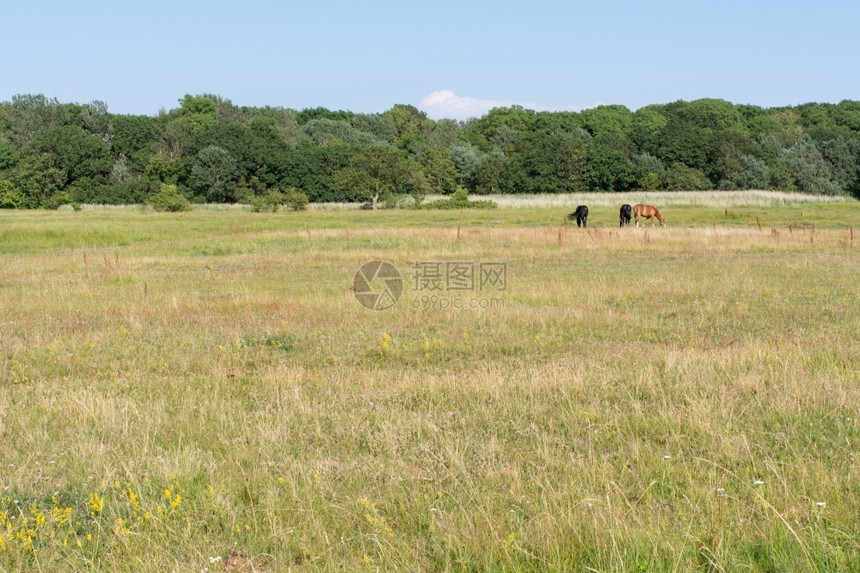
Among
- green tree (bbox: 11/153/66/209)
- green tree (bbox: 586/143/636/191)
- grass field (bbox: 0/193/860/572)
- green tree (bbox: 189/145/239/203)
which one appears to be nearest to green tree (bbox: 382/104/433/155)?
green tree (bbox: 586/143/636/191)

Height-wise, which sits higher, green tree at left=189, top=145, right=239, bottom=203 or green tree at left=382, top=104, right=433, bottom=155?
green tree at left=382, top=104, right=433, bottom=155

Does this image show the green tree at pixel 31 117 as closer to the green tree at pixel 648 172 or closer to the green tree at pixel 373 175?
the green tree at pixel 373 175

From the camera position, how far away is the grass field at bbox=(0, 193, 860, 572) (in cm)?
422

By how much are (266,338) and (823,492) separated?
8.02 m

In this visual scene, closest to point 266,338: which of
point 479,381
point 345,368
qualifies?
point 345,368

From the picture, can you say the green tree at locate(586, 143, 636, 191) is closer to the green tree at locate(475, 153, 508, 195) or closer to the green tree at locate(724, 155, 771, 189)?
the green tree at locate(475, 153, 508, 195)

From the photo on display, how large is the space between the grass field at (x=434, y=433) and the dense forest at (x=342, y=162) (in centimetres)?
5727

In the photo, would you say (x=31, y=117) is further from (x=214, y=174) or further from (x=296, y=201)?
(x=296, y=201)

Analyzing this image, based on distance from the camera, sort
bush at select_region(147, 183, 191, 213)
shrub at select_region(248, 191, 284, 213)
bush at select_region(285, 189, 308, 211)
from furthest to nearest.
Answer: bush at select_region(285, 189, 308, 211) < shrub at select_region(248, 191, 284, 213) < bush at select_region(147, 183, 191, 213)

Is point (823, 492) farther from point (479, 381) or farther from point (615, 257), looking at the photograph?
point (615, 257)

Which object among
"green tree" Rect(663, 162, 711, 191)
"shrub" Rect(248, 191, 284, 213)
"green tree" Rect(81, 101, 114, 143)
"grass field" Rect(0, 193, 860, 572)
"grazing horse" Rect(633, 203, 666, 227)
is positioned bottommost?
"grass field" Rect(0, 193, 860, 572)

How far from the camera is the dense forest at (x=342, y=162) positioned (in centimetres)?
7675

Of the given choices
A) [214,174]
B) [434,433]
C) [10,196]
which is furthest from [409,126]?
[434,433]

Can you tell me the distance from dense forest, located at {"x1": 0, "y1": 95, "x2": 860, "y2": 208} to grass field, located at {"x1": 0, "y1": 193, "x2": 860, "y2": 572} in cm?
5727
